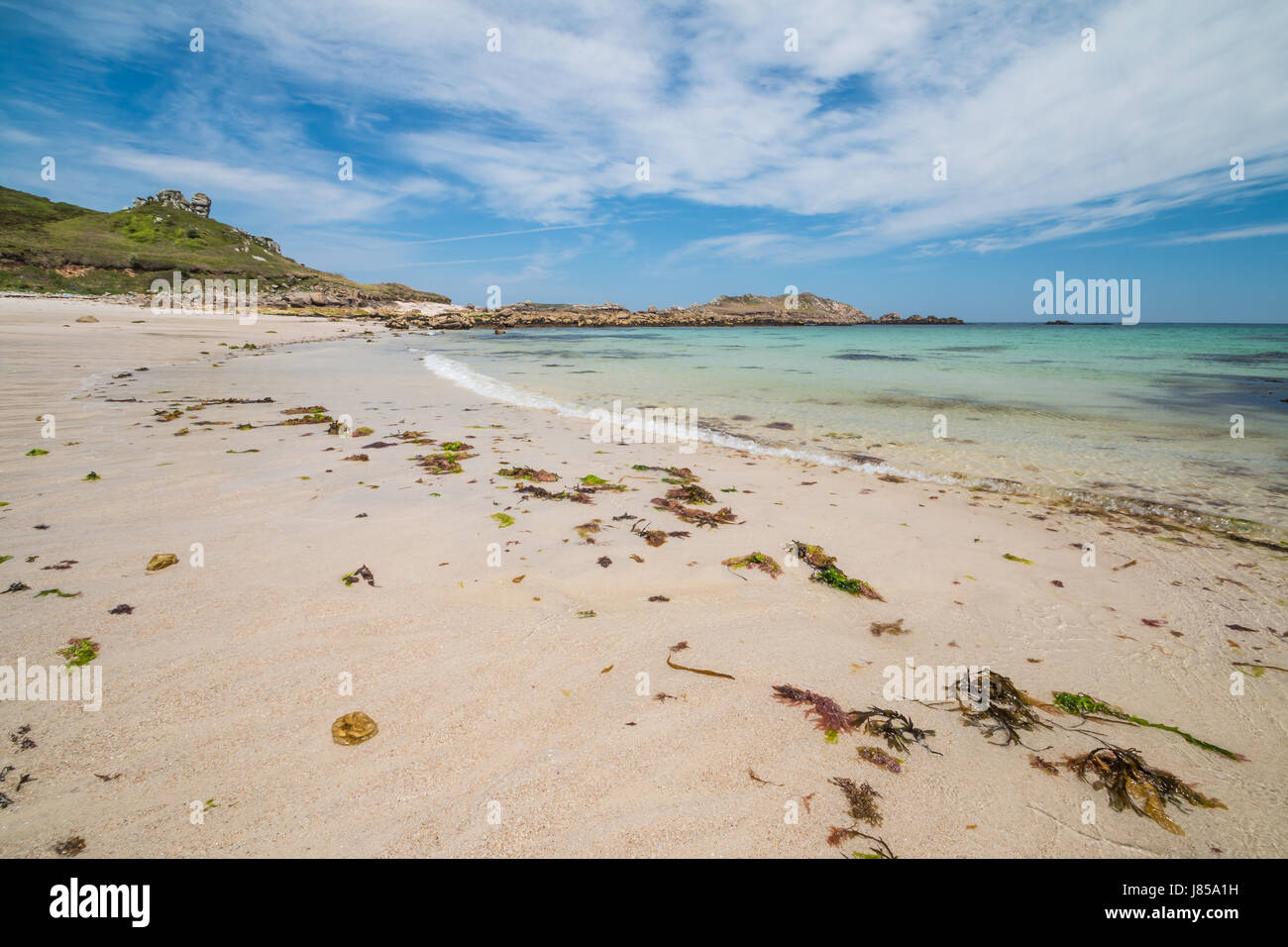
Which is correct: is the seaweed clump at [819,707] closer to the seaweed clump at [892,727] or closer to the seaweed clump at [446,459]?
the seaweed clump at [892,727]

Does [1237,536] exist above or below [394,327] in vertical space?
below

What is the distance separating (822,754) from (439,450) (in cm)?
689

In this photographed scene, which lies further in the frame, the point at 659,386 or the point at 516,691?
the point at 659,386

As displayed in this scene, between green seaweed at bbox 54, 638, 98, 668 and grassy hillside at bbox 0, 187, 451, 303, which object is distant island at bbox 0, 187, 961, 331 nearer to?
grassy hillside at bbox 0, 187, 451, 303

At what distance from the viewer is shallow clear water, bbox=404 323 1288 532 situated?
802 cm

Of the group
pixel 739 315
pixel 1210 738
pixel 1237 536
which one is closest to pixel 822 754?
pixel 1210 738

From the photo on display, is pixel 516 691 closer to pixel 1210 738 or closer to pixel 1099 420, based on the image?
pixel 1210 738

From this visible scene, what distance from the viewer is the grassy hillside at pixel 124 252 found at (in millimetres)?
44250

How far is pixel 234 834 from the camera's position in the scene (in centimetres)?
196

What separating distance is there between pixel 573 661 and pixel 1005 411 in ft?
48.4

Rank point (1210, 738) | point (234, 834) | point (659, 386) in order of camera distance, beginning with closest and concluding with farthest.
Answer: point (234, 834), point (1210, 738), point (659, 386)

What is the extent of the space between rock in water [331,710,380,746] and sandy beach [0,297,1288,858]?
0.20ft

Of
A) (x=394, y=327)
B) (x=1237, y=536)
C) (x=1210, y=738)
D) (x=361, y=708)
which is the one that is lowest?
(x=1210, y=738)

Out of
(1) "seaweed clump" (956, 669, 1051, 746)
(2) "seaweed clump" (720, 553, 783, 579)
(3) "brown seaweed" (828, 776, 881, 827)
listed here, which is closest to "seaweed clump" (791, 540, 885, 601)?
(2) "seaweed clump" (720, 553, 783, 579)
